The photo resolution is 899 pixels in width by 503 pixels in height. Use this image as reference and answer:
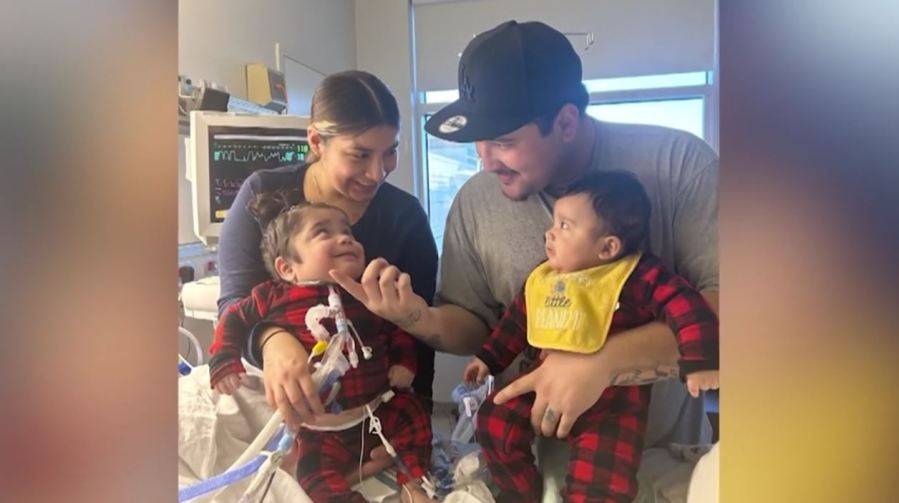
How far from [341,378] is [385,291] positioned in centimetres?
13

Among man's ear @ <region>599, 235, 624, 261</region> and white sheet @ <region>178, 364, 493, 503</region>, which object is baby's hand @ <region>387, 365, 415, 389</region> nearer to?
white sheet @ <region>178, 364, 493, 503</region>

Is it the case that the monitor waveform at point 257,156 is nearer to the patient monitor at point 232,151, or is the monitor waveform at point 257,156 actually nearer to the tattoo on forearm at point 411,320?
the patient monitor at point 232,151

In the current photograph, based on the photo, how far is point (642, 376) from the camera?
696 millimetres

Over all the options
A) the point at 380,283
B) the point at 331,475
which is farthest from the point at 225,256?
the point at 331,475

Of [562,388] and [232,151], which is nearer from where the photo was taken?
[562,388]

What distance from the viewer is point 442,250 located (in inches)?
33.7

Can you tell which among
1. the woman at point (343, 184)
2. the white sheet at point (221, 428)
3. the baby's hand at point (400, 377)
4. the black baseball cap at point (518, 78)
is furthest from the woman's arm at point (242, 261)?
the black baseball cap at point (518, 78)

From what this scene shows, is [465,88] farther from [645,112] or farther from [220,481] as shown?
[220,481]

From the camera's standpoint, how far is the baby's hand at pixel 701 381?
0.58 m

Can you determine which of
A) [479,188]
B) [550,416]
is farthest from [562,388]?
[479,188]
